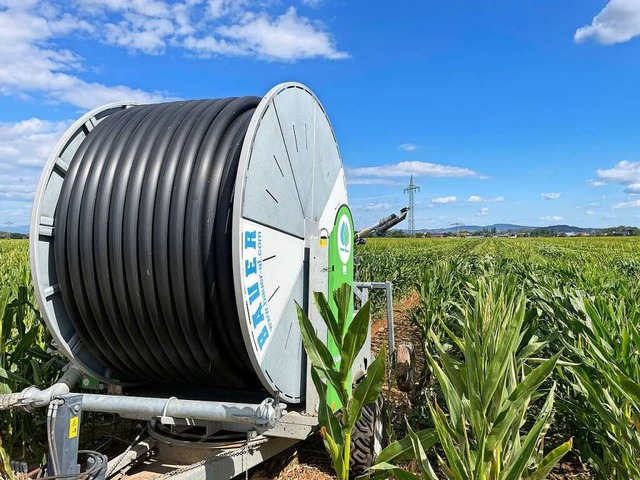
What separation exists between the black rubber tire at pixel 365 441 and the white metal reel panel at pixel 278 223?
70 cm

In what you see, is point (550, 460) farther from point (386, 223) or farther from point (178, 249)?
point (386, 223)

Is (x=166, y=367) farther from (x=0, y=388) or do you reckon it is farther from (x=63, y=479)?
(x=0, y=388)

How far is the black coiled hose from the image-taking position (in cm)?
262

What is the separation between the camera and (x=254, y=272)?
99.1 inches

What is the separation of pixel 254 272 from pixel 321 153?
143 cm

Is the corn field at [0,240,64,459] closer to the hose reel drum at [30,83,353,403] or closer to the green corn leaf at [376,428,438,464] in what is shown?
the hose reel drum at [30,83,353,403]

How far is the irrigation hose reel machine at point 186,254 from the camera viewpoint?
2592 millimetres

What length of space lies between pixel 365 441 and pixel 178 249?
1.85 meters

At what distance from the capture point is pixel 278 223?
111 inches

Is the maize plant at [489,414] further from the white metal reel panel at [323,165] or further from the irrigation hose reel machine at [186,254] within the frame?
the white metal reel panel at [323,165]

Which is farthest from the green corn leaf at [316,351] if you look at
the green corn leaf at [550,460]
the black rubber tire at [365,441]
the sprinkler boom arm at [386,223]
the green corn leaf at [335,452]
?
the sprinkler boom arm at [386,223]

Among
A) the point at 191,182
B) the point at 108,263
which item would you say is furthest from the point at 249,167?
the point at 108,263

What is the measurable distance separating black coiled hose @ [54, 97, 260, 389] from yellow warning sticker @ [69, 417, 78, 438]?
27.4 inches

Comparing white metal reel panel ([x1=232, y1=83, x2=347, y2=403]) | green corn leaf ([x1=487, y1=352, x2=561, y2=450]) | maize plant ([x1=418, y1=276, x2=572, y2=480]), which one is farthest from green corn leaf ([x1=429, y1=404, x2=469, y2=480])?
white metal reel panel ([x1=232, y1=83, x2=347, y2=403])
